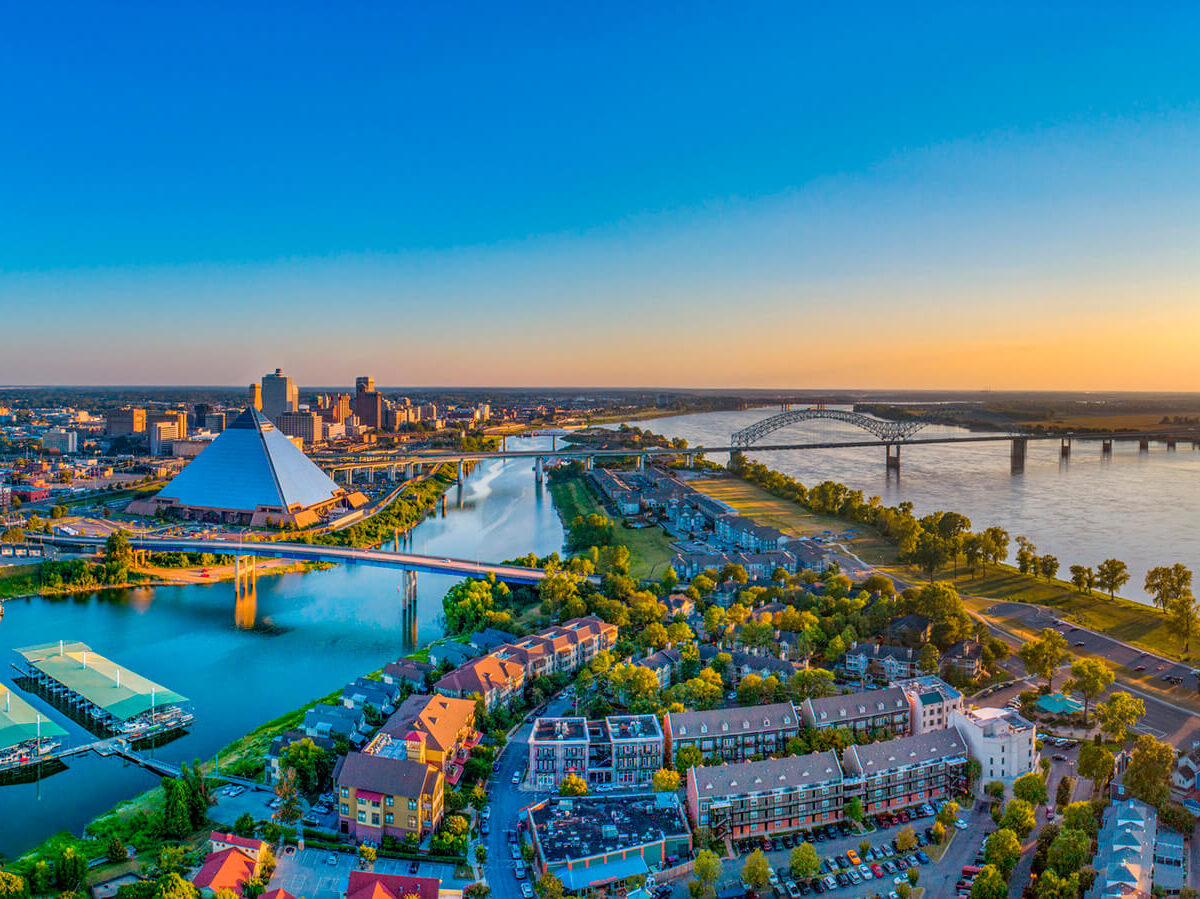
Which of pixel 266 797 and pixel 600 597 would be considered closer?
pixel 266 797

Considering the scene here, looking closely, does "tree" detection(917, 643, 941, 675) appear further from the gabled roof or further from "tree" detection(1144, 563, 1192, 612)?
the gabled roof

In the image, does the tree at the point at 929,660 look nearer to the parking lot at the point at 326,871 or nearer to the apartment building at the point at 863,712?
the apartment building at the point at 863,712

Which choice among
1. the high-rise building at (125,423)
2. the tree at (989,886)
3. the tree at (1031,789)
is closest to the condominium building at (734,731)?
the tree at (1031,789)

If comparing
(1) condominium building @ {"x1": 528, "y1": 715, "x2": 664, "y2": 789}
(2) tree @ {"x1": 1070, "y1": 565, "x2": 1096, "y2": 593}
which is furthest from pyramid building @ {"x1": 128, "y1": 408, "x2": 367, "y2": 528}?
(2) tree @ {"x1": 1070, "y1": 565, "x2": 1096, "y2": 593}

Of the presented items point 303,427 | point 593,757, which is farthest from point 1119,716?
point 303,427

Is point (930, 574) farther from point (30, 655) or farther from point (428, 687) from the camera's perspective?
point (30, 655)

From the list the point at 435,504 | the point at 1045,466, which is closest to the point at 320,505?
the point at 435,504

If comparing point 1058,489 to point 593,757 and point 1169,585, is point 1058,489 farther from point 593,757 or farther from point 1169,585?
point 593,757
